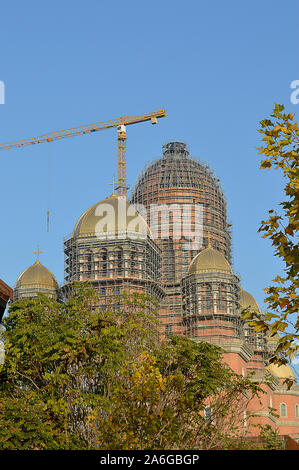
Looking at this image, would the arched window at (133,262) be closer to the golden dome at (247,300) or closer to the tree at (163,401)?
the golden dome at (247,300)

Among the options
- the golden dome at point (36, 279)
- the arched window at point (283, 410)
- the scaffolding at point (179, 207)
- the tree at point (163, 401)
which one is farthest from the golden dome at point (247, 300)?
the tree at point (163, 401)

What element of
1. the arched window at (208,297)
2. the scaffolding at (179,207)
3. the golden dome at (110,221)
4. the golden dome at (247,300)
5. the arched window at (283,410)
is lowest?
the arched window at (283,410)

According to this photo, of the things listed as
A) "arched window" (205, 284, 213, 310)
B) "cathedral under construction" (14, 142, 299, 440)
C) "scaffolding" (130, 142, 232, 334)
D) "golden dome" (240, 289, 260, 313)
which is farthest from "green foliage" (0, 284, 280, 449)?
"golden dome" (240, 289, 260, 313)

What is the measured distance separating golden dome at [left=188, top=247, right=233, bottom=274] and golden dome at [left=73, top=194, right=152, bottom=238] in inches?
194

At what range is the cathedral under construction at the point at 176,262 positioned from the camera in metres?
59.8

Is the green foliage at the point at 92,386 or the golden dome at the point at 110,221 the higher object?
the golden dome at the point at 110,221

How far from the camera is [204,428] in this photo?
26.7 metres

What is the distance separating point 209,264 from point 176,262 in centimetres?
749

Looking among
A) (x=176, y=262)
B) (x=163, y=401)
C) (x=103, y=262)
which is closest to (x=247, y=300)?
(x=176, y=262)

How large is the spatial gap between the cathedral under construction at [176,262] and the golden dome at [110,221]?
81 mm
